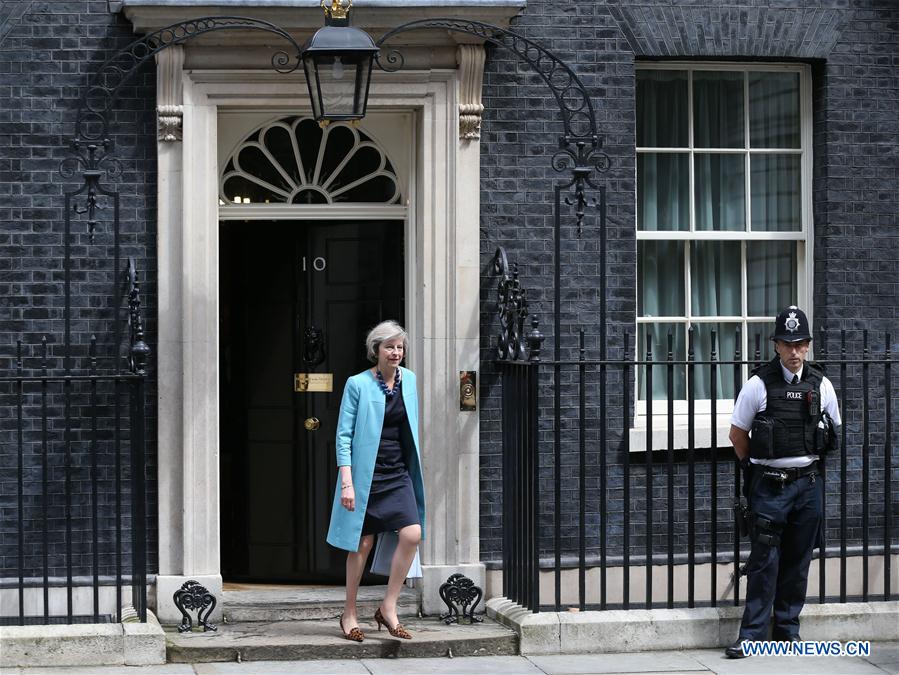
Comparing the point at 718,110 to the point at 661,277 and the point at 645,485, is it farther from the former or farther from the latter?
the point at 645,485

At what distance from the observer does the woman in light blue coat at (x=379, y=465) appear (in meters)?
8.12

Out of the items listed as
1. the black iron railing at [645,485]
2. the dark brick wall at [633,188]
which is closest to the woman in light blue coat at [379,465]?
the black iron railing at [645,485]

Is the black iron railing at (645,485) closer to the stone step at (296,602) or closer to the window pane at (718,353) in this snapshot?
the window pane at (718,353)

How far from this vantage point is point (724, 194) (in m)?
9.87

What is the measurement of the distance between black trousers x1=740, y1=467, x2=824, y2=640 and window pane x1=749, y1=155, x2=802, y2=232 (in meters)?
2.35

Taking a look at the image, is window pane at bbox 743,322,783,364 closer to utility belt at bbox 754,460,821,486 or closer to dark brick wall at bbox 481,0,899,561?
dark brick wall at bbox 481,0,899,561

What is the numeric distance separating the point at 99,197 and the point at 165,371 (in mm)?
1094

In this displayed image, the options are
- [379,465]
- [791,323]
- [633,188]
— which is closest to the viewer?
[791,323]

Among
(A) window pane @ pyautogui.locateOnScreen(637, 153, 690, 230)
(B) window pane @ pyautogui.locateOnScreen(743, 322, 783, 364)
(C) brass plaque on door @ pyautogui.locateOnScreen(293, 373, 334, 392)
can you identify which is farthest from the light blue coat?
(B) window pane @ pyautogui.locateOnScreen(743, 322, 783, 364)

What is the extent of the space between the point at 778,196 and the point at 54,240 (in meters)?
4.58

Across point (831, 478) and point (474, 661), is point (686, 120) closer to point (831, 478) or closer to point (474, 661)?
point (831, 478)

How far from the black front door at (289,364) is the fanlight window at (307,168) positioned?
0.18 m

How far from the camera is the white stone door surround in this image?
8953 mm

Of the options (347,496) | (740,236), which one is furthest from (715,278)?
(347,496)
